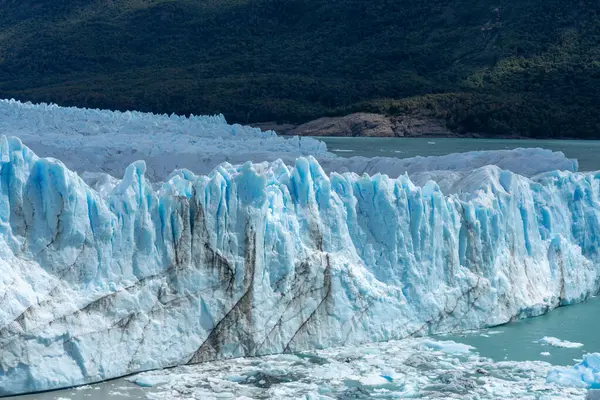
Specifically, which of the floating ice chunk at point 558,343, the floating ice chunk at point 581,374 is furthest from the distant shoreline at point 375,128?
the floating ice chunk at point 581,374

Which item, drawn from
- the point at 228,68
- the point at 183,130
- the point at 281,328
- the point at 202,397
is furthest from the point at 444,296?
the point at 228,68

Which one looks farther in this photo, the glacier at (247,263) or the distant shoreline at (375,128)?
the distant shoreline at (375,128)

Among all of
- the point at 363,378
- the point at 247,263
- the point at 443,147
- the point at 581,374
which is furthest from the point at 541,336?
the point at 443,147

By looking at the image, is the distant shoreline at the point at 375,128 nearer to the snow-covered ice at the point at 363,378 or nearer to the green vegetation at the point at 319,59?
the green vegetation at the point at 319,59

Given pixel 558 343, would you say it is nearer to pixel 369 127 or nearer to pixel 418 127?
pixel 418 127

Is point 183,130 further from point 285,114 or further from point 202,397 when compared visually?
point 285,114

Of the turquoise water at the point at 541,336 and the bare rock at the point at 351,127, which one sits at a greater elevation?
the bare rock at the point at 351,127

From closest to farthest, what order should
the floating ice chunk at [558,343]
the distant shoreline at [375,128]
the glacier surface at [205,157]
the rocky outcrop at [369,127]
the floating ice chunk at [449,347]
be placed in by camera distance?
the floating ice chunk at [449,347], the floating ice chunk at [558,343], the glacier surface at [205,157], the distant shoreline at [375,128], the rocky outcrop at [369,127]

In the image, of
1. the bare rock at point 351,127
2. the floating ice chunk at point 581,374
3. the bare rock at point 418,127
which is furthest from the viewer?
the bare rock at point 351,127
